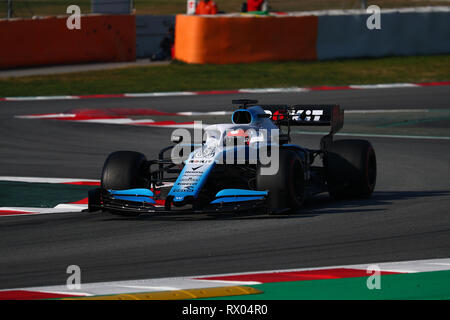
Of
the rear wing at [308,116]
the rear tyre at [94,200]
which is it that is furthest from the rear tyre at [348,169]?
the rear tyre at [94,200]

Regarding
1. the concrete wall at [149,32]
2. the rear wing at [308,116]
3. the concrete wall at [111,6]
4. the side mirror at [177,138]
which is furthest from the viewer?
the concrete wall at [149,32]

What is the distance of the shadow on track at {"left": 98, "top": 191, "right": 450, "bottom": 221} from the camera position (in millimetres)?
9289

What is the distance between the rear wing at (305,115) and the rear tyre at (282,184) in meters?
1.49

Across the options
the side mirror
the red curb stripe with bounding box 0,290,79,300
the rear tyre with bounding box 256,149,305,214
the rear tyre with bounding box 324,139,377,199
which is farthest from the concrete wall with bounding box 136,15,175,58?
the red curb stripe with bounding box 0,290,79,300

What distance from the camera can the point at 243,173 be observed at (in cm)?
953

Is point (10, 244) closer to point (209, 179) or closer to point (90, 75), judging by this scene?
point (209, 179)

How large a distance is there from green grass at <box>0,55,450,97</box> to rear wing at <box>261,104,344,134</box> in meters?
10.4

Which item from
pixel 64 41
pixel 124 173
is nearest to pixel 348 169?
pixel 124 173

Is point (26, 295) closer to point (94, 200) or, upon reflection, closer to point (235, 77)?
point (94, 200)

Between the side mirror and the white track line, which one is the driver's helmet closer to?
the side mirror

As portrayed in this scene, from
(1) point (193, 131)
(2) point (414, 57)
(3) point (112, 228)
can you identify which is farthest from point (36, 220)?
(2) point (414, 57)

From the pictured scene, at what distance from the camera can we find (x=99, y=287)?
6.68m

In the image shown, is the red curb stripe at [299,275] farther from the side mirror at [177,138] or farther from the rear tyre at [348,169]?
the side mirror at [177,138]

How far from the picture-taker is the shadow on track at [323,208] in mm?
9289
